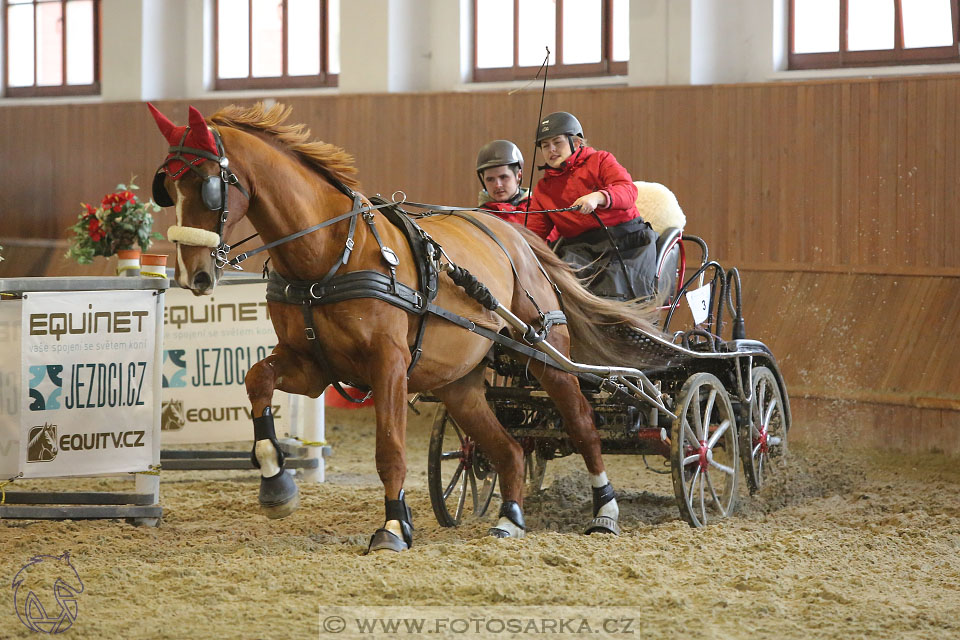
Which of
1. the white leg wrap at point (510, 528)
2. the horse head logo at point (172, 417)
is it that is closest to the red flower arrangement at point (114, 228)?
the horse head logo at point (172, 417)

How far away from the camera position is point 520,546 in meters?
3.73

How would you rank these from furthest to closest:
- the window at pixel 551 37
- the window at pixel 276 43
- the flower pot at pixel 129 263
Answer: the window at pixel 276 43 < the window at pixel 551 37 < the flower pot at pixel 129 263

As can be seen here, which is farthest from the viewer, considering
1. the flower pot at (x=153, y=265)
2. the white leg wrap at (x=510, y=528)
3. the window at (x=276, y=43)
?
the window at (x=276, y=43)

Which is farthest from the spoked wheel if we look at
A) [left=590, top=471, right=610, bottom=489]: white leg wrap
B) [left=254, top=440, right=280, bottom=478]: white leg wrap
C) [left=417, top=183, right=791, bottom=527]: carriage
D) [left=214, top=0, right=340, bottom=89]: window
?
[left=214, top=0, right=340, bottom=89]: window

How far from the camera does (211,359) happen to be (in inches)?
230

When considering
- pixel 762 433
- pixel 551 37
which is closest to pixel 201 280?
pixel 762 433

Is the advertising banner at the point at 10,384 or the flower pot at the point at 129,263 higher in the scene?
the flower pot at the point at 129,263

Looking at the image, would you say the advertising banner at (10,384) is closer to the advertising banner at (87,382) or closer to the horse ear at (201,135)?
the advertising banner at (87,382)

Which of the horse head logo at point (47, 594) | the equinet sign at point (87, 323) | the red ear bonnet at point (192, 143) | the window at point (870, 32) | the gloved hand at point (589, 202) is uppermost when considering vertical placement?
the window at point (870, 32)

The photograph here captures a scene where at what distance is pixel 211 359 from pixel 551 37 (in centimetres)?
459

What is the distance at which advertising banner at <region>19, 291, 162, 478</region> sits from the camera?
14.6 ft

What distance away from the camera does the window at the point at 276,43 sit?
980 centimetres

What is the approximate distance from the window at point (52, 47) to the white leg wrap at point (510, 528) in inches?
319

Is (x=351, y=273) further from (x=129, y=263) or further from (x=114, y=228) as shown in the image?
(x=114, y=228)
